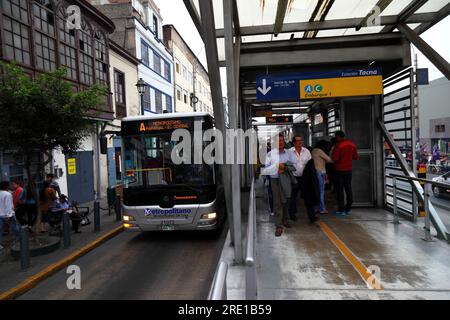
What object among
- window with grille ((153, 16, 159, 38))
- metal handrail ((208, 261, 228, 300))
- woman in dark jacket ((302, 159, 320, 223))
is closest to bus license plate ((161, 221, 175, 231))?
woman in dark jacket ((302, 159, 320, 223))

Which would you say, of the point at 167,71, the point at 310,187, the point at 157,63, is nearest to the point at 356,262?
the point at 310,187

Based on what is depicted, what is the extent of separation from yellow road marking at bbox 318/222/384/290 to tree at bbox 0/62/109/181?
19.6ft

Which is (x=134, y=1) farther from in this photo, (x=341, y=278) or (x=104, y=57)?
(x=341, y=278)

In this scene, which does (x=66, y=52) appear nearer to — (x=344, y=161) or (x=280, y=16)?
(x=280, y=16)

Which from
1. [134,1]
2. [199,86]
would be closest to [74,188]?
[134,1]

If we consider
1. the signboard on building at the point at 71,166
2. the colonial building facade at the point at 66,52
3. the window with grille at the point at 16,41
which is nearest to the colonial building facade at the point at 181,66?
the colonial building facade at the point at 66,52

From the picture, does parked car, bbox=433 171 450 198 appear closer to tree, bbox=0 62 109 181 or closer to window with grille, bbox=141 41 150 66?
tree, bbox=0 62 109 181

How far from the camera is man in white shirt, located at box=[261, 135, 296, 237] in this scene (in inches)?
270

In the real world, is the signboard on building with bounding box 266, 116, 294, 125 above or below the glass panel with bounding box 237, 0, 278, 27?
below

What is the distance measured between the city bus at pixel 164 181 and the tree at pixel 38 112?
1.24 meters

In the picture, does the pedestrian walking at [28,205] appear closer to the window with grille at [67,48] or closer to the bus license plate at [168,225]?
the bus license plate at [168,225]

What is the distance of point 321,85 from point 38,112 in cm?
645

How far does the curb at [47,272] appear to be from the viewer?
17.5 ft

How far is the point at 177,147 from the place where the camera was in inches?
292
